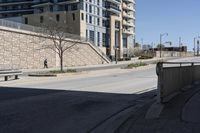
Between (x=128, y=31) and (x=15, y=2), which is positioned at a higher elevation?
(x=15, y=2)

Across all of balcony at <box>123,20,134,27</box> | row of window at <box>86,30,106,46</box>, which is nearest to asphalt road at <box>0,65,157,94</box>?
row of window at <box>86,30,106,46</box>

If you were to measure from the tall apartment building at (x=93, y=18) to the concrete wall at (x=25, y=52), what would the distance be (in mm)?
29649

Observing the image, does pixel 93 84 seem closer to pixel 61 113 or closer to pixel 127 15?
pixel 61 113

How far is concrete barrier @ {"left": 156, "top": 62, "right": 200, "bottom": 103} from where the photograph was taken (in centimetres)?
1264

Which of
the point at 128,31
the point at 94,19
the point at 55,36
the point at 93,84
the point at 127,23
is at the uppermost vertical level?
the point at 127,23

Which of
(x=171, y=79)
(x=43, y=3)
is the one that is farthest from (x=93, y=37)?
(x=171, y=79)

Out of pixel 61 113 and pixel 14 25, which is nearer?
pixel 61 113

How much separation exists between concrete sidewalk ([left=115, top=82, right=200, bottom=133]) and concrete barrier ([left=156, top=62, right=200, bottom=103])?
734mm

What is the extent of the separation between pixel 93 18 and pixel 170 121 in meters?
106

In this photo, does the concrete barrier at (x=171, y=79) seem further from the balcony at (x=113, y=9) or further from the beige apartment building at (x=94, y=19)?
the balcony at (x=113, y=9)

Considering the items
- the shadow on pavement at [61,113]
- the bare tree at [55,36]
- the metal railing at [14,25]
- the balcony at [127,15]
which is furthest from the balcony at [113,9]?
the shadow on pavement at [61,113]

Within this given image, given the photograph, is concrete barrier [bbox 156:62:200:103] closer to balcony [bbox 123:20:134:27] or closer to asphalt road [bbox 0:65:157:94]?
asphalt road [bbox 0:65:157:94]

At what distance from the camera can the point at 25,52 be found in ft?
183

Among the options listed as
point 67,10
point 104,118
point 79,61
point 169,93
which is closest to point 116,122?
point 104,118
